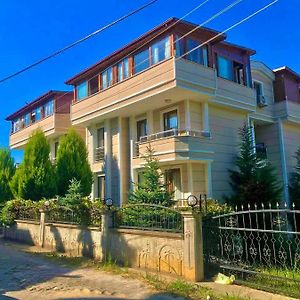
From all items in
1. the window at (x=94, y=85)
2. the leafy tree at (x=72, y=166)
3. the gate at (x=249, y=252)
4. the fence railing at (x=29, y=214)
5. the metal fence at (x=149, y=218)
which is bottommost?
the gate at (x=249, y=252)

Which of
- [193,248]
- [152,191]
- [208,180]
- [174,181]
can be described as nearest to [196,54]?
[208,180]

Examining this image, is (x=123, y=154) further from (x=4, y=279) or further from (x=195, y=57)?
(x=4, y=279)

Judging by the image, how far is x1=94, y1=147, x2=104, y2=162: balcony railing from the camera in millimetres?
21906

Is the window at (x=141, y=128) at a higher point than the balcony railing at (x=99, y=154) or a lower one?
higher

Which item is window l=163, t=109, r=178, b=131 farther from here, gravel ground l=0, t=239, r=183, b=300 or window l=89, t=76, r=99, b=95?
gravel ground l=0, t=239, r=183, b=300

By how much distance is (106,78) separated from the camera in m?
20.6

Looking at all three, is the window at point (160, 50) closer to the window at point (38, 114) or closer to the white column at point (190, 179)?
the white column at point (190, 179)

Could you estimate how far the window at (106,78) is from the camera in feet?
66.5

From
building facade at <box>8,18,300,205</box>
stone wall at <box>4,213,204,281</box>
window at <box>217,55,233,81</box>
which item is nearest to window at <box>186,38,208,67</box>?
building facade at <box>8,18,300,205</box>

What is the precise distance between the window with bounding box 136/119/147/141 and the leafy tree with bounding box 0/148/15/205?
34.4 feet

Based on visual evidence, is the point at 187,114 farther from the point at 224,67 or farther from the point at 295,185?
the point at 295,185

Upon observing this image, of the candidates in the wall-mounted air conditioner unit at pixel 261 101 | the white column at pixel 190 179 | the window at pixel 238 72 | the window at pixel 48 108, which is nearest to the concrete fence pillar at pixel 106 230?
the white column at pixel 190 179

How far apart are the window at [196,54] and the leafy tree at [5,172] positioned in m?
15.4

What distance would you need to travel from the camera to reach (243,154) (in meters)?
17.9
